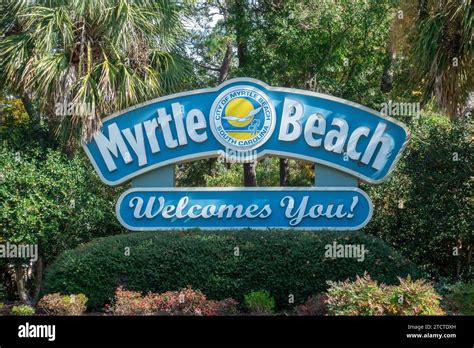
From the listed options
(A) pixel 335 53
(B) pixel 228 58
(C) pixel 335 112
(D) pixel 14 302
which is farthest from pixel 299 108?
(B) pixel 228 58

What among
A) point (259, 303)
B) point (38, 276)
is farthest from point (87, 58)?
point (259, 303)

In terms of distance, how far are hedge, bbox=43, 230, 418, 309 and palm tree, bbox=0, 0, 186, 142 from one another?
288 centimetres

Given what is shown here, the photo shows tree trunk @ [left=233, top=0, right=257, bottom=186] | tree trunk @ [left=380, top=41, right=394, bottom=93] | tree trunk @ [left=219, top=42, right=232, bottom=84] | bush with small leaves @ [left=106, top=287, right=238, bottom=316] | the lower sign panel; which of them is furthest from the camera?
tree trunk @ [left=219, top=42, right=232, bottom=84]

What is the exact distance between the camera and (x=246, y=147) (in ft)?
47.3

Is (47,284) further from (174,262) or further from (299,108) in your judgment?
(299,108)

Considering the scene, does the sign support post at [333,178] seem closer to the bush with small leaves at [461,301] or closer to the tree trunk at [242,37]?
the bush with small leaves at [461,301]

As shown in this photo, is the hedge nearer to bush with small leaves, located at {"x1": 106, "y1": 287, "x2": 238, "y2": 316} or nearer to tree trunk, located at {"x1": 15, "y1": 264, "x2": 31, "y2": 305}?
bush with small leaves, located at {"x1": 106, "y1": 287, "x2": 238, "y2": 316}

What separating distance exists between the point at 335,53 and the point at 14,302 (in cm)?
989

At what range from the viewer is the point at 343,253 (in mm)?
13156

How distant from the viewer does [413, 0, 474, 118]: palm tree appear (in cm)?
1379

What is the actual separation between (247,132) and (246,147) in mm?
287

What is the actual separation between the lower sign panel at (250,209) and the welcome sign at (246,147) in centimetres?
2

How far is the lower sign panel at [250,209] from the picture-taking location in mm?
14172

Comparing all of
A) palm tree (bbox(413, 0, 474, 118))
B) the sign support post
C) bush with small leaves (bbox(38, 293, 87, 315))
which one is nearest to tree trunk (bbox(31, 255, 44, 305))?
bush with small leaves (bbox(38, 293, 87, 315))
